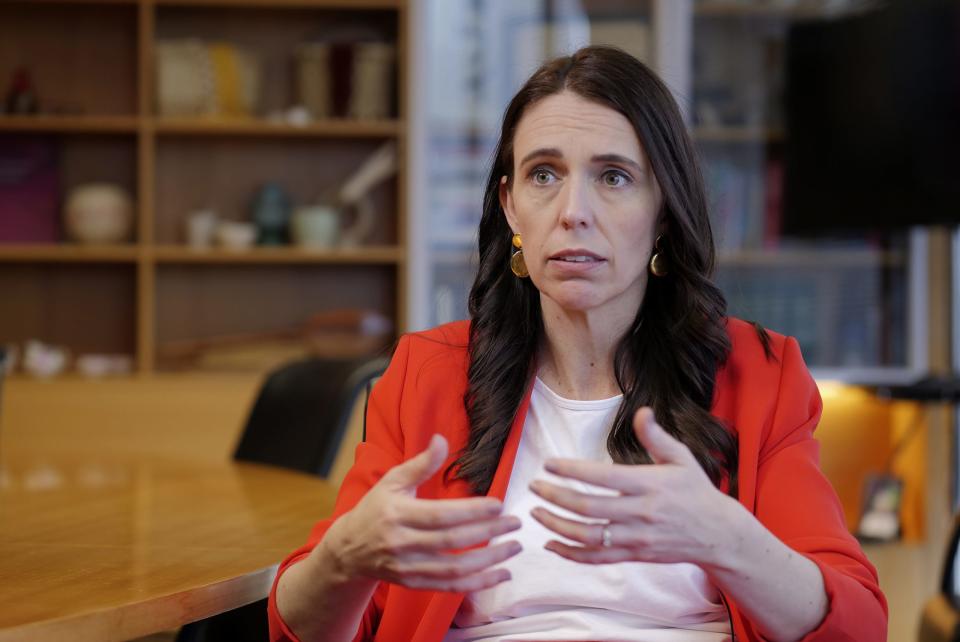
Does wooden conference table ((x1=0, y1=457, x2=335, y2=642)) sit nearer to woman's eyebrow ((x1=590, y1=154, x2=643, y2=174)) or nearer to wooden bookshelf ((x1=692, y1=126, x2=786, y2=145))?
woman's eyebrow ((x1=590, y1=154, x2=643, y2=174))

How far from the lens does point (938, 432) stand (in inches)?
160

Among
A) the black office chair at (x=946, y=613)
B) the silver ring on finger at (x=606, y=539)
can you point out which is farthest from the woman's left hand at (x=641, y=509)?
the black office chair at (x=946, y=613)

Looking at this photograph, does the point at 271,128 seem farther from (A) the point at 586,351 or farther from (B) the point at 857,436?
(A) the point at 586,351

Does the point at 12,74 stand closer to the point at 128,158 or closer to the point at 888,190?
the point at 128,158

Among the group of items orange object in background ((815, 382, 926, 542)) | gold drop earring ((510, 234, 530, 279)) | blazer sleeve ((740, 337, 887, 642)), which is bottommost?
orange object in background ((815, 382, 926, 542))

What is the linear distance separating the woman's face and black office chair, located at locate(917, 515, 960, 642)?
0.95 meters

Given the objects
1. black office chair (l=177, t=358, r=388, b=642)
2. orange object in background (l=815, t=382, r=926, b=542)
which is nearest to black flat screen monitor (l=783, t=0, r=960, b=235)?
orange object in background (l=815, t=382, r=926, b=542)

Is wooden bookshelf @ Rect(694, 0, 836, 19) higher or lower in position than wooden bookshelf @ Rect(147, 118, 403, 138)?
higher

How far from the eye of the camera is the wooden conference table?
1.20 metres

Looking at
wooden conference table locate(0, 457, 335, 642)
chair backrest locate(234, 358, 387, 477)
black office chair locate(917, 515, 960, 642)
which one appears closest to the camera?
wooden conference table locate(0, 457, 335, 642)

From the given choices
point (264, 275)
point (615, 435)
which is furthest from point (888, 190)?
point (615, 435)

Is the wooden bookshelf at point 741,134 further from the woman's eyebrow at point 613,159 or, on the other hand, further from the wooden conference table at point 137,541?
the woman's eyebrow at point 613,159

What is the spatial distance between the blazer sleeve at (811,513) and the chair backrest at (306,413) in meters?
1.02

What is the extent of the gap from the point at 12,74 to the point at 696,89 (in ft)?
8.35
